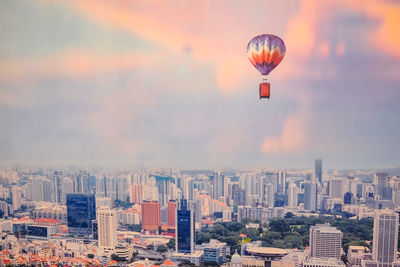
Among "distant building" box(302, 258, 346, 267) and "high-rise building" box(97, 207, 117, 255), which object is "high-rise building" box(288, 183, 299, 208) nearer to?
"distant building" box(302, 258, 346, 267)

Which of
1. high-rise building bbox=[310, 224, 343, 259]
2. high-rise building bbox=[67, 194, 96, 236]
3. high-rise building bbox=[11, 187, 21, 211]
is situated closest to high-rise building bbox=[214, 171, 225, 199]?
high-rise building bbox=[310, 224, 343, 259]

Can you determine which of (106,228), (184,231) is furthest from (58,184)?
(184,231)

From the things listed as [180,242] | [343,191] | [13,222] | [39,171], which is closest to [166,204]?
[180,242]

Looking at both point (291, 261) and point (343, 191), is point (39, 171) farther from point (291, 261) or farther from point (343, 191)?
point (343, 191)

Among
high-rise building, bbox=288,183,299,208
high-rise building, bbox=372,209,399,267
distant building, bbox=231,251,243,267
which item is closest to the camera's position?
high-rise building, bbox=372,209,399,267

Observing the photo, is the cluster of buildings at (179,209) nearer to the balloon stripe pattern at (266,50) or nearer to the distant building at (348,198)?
the distant building at (348,198)

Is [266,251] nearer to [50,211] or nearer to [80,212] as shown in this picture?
[80,212]
